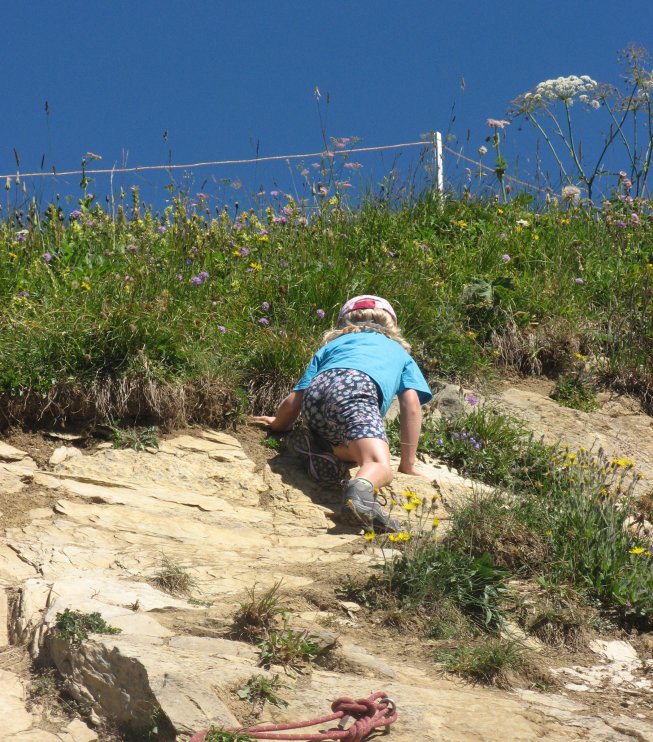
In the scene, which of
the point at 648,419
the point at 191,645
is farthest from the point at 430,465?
the point at 191,645

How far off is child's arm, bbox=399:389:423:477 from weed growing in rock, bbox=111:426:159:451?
151cm

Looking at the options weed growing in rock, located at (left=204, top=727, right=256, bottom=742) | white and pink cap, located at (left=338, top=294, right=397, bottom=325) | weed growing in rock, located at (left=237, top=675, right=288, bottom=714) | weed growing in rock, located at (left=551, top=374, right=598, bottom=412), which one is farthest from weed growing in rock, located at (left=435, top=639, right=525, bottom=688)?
weed growing in rock, located at (left=551, top=374, right=598, bottom=412)

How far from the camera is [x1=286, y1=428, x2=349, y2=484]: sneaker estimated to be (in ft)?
20.2

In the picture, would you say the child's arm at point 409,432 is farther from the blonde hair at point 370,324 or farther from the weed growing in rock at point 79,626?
the weed growing in rock at point 79,626

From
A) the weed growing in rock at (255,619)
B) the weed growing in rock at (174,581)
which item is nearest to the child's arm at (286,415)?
the weed growing in rock at (174,581)

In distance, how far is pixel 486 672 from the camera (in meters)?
3.79

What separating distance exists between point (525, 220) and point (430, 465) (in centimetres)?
378

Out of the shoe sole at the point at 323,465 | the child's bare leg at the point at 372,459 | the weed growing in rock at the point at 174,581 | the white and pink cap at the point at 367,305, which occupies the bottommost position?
the shoe sole at the point at 323,465

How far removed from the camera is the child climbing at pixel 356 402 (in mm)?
5785

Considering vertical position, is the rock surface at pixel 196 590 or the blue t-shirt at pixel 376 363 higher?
the blue t-shirt at pixel 376 363

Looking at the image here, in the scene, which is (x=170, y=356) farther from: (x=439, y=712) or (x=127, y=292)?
(x=439, y=712)

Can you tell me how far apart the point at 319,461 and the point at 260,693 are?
294 centimetres

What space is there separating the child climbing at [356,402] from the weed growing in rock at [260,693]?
6.70 feet

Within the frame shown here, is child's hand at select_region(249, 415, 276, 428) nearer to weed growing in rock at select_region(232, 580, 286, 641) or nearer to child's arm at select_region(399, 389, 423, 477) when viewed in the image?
child's arm at select_region(399, 389, 423, 477)
